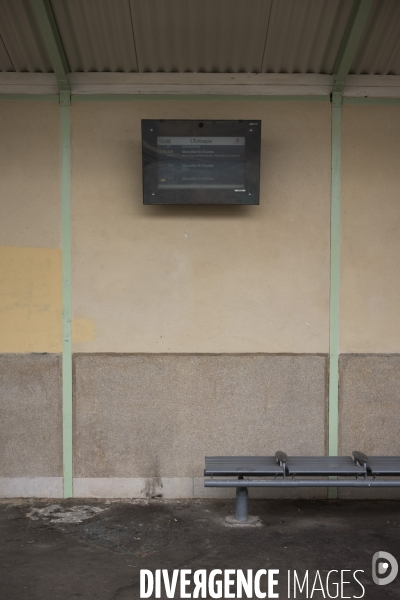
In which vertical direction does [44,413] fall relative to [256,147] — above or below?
below

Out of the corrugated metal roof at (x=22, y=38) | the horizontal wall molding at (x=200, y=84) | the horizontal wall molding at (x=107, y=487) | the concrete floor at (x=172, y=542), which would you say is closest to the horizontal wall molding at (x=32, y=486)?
the horizontal wall molding at (x=107, y=487)

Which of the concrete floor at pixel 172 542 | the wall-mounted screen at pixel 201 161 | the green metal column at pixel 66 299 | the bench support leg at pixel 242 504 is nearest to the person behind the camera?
the concrete floor at pixel 172 542

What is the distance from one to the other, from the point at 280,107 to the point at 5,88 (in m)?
2.22

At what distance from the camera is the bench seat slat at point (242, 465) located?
4.61 meters

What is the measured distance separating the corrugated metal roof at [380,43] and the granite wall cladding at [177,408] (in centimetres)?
239

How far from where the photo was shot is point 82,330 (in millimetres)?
5254

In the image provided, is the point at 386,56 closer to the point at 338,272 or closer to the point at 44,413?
the point at 338,272

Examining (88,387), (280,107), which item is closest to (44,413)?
(88,387)

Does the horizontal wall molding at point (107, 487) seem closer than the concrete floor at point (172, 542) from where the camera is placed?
No

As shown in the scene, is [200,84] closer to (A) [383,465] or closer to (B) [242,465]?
(B) [242,465]

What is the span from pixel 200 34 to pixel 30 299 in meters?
2.46

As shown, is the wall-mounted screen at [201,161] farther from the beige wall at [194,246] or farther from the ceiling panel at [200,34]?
the ceiling panel at [200,34]

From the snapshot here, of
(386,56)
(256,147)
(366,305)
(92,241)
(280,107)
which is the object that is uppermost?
(386,56)

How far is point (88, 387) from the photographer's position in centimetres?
524
